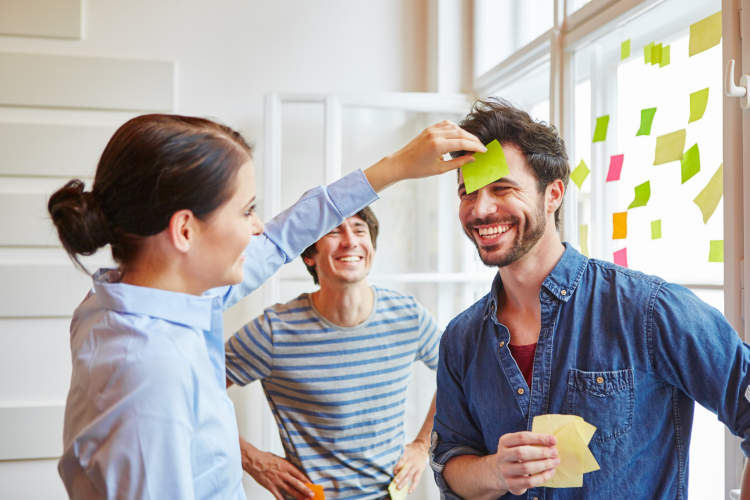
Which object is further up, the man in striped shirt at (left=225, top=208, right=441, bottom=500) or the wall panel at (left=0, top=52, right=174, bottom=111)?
the wall panel at (left=0, top=52, right=174, bottom=111)

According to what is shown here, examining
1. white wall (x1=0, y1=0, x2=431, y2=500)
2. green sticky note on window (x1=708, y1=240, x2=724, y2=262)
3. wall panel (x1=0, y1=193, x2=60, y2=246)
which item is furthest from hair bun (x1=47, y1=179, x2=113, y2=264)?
wall panel (x1=0, y1=193, x2=60, y2=246)

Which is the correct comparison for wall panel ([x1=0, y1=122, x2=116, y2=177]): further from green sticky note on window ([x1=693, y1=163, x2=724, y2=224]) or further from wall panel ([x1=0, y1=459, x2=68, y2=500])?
green sticky note on window ([x1=693, y1=163, x2=724, y2=224])

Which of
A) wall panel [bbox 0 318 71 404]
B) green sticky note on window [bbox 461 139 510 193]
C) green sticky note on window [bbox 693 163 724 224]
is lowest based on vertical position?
wall panel [bbox 0 318 71 404]

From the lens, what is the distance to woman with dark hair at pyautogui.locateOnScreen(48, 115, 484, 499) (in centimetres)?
73

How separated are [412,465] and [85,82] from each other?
78.8 inches

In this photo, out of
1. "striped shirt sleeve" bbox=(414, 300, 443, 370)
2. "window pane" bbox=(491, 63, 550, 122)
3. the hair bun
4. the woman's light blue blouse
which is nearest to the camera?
the woman's light blue blouse

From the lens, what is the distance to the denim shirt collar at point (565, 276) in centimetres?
124

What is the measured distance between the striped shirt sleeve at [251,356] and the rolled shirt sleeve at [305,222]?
631 mm

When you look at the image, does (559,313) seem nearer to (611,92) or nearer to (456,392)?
(456,392)

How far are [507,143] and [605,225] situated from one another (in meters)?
0.61

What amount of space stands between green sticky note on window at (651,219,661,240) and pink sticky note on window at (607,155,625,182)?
0.64ft

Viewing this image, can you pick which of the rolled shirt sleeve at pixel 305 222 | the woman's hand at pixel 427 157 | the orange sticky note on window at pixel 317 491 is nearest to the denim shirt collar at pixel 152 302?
the rolled shirt sleeve at pixel 305 222

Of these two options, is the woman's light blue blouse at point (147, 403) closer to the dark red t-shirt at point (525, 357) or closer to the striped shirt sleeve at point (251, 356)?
the dark red t-shirt at point (525, 357)

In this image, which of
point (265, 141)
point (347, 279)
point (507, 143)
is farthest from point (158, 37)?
point (507, 143)
